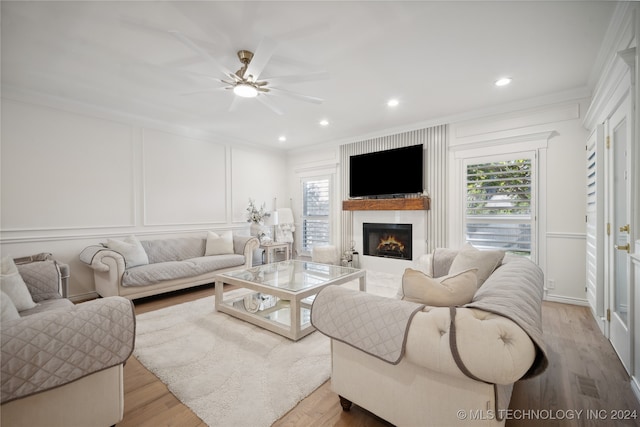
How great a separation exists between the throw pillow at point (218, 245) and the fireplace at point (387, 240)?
245 centimetres

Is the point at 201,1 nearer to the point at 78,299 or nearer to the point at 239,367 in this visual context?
the point at 239,367

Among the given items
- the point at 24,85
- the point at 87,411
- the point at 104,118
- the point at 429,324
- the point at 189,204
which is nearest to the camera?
the point at 429,324

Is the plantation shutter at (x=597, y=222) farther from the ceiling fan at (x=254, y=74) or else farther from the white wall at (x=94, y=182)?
the white wall at (x=94, y=182)

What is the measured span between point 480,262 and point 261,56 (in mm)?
2344

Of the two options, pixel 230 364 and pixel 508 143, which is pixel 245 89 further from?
pixel 508 143

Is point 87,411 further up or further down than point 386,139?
further down

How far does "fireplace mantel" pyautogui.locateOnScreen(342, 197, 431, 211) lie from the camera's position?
4.37m

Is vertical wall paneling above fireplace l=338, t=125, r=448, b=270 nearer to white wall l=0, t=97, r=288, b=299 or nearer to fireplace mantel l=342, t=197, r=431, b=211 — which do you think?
fireplace mantel l=342, t=197, r=431, b=211

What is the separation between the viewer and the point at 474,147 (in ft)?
13.1

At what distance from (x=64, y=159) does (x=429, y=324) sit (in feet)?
15.2

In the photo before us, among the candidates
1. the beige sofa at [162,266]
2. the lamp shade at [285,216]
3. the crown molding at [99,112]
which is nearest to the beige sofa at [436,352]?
the beige sofa at [162,266]

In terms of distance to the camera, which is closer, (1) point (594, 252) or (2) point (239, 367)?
(2) point (239, 367)

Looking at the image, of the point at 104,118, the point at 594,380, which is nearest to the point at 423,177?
the point at 594,380

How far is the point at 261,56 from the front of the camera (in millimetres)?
2213
